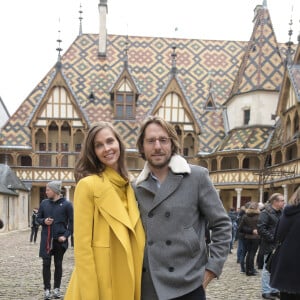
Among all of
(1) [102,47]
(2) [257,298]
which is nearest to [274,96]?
(1) [102,47]

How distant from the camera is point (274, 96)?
25.5 meters

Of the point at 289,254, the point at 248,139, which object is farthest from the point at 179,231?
the point at 248,139

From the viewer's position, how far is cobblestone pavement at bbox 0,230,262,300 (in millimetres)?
6613

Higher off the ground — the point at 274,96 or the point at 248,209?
the point at 274,96

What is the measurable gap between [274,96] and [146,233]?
24470mm

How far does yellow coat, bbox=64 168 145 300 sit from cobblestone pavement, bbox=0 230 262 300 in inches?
170

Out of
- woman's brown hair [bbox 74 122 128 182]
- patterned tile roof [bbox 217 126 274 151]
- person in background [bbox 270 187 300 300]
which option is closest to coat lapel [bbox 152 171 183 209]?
woman's brown hair [bbox 74 122 128 182]

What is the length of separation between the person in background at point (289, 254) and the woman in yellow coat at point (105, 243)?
5.54 ft

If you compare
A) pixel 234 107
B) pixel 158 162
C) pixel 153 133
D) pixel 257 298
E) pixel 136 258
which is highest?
pixel 234 107

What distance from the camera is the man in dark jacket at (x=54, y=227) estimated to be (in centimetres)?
570

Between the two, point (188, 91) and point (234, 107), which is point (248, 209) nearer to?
point (234, 107)

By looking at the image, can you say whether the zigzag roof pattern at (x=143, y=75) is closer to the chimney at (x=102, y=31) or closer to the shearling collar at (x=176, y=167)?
the chimney at (x=102, y=31)

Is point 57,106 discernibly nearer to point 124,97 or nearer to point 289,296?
point 124,97

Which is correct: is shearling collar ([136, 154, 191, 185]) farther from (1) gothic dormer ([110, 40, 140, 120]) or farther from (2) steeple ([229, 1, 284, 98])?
(1) gothic dormer ([110, 40, 140, 120])
